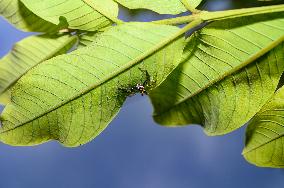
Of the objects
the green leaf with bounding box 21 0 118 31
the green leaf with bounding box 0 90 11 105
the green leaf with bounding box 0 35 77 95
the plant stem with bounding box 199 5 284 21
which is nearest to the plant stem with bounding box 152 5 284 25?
the plant stem with bounding box 199 5 284 21

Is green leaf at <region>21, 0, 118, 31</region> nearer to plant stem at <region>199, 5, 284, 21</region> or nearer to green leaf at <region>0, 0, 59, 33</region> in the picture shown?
green leaf at <region>0, 0, 59, 33</region>

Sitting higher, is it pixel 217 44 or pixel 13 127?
pixel 217 44

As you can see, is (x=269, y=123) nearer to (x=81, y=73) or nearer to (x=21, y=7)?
(x=81, y=73)

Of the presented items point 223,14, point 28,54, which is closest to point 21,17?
point 28,54

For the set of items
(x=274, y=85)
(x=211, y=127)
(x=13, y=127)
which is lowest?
(x=13, y=127)

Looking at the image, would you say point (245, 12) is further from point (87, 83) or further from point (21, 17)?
point (21, 17)

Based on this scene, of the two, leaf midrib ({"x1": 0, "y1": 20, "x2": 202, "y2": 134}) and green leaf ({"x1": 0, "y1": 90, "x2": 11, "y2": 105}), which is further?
green leaf ({"x1": 0, "y1": 90, "x2": 11, "y2": 105})

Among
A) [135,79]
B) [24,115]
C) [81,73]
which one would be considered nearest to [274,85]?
[135,79]
